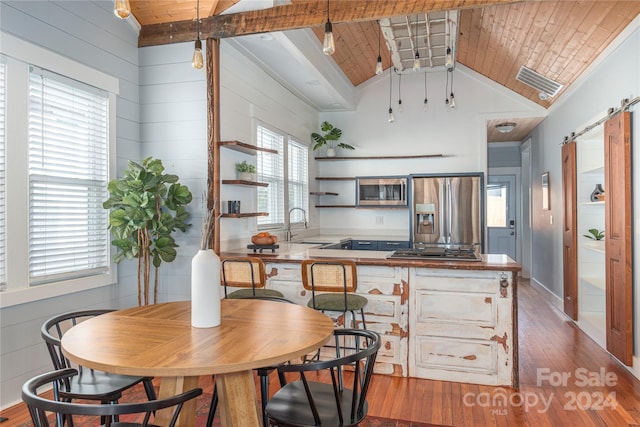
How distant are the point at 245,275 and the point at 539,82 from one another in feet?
14.4

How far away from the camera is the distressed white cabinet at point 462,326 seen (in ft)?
10.2

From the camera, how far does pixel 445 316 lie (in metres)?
3.22

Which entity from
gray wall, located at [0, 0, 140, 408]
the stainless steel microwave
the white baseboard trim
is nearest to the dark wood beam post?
gray wall, located at [0, 0, 140, 408]

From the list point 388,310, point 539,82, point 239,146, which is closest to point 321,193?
point 239,146

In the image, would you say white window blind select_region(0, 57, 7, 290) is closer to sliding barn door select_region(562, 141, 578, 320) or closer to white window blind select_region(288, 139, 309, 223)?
white window blind select_region(288, 139, 309, 223)

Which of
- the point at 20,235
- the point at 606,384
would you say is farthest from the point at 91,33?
the point at 606,384

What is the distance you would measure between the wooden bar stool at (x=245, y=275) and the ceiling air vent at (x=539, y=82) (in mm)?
4111

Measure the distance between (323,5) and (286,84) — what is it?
2002mm

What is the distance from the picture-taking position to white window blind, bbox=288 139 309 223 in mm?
5840

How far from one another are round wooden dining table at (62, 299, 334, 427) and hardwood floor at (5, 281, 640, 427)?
1.23m

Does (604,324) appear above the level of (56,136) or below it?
below

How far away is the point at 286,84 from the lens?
17.8ft

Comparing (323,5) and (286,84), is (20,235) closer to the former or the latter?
(323,5)

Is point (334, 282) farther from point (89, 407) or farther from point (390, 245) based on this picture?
point (390, 245)
